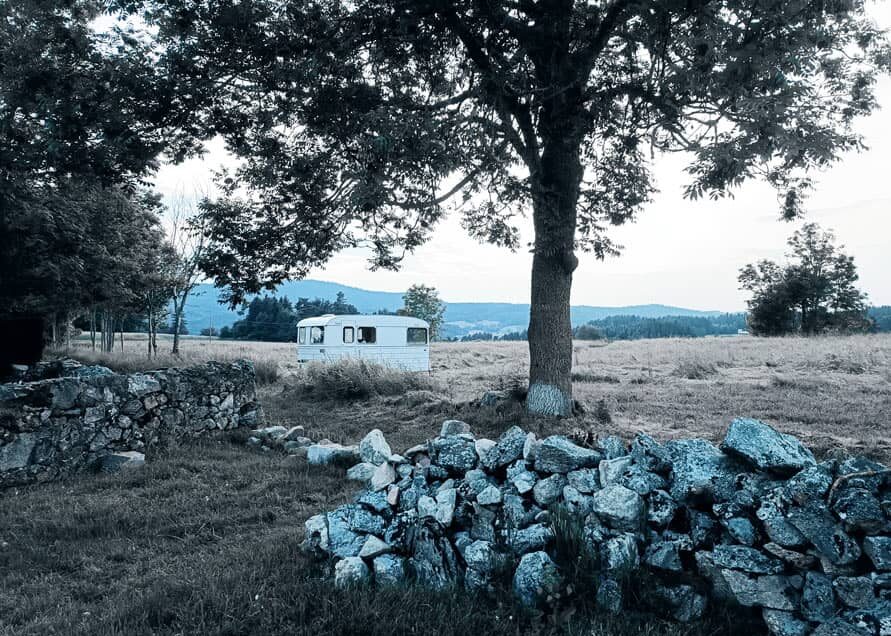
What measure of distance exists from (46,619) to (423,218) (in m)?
10.3

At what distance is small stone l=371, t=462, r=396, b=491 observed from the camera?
4.40m

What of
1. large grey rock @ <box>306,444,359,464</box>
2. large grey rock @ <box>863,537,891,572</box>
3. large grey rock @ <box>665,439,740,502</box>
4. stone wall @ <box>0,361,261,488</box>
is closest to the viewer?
large grey rock @ <box>863,537,891,572</box>

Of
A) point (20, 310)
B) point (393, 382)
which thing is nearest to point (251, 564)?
point (393, 382)

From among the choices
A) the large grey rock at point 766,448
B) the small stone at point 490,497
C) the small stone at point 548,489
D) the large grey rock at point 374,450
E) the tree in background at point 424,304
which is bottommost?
the large grey rock at point 374,450

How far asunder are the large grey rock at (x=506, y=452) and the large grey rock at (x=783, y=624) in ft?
5.90

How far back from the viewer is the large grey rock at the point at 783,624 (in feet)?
8.97

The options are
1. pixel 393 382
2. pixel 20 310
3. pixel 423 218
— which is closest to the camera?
pixel 423 218

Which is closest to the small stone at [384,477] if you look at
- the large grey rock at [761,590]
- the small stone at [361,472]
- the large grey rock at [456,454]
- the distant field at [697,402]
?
the large grey rock at [456,454]

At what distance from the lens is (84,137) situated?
859 centimetres

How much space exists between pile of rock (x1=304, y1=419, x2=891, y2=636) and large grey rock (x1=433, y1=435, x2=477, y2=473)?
0.04 ft

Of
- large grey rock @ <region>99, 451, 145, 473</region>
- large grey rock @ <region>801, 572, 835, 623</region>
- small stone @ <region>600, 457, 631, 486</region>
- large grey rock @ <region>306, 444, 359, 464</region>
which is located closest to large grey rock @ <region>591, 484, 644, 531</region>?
small stone @ <region>600, 457, 631, 486</region>

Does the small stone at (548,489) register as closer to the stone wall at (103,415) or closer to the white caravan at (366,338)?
the stone wall at (103,415)

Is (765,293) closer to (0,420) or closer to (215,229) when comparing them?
(215,229)

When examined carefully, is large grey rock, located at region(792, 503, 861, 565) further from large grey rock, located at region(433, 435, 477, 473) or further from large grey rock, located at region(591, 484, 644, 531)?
large grey rock, located at region(433, 435, 477, 473)
